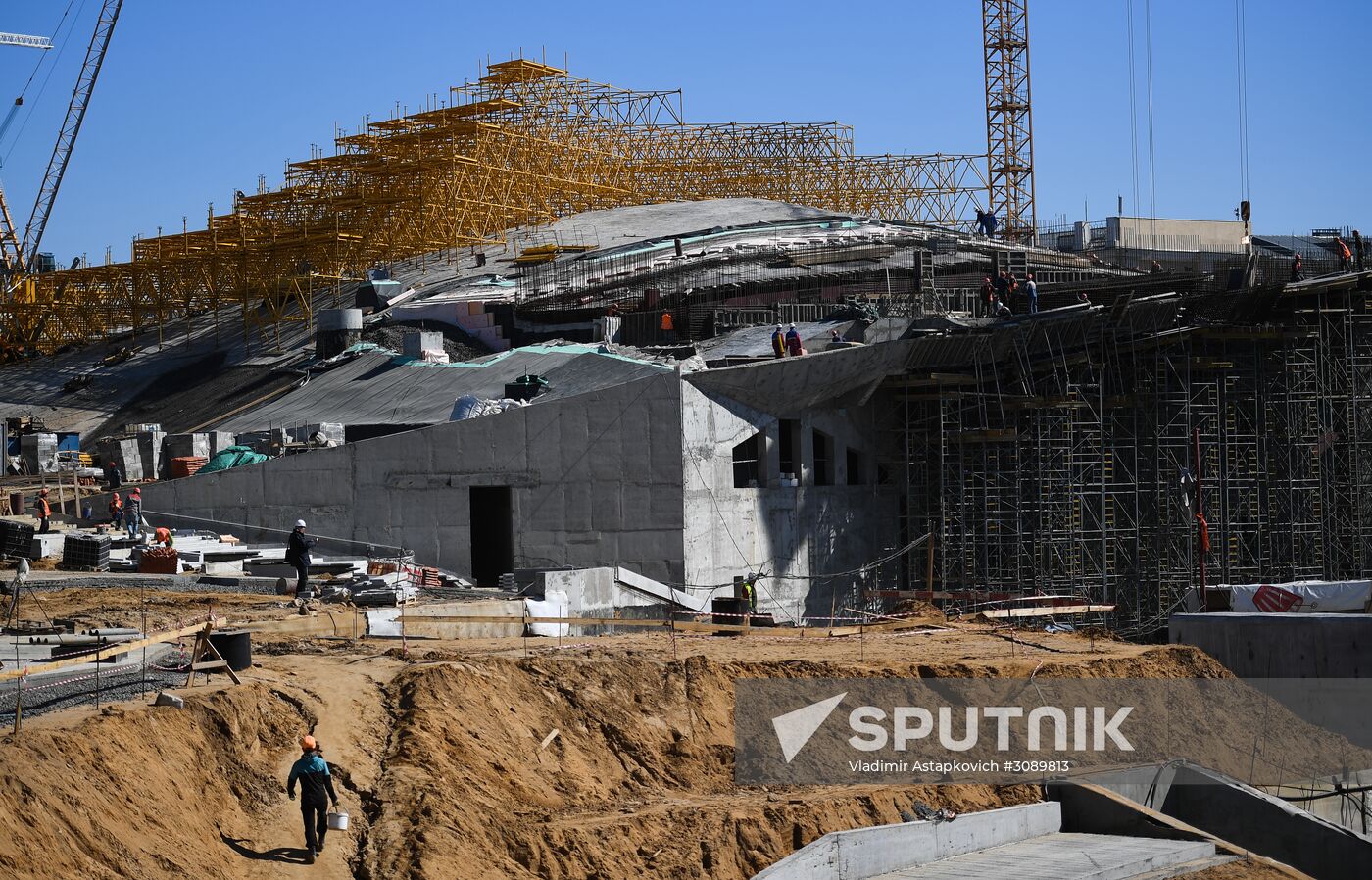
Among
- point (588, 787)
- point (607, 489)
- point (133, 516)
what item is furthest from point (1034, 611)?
point (133, 516)

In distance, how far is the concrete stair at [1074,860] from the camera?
815 inches

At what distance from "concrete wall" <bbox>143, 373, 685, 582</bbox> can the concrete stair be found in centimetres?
1408

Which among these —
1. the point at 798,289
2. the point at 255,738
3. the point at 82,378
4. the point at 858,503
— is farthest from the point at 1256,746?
the point at 82,378

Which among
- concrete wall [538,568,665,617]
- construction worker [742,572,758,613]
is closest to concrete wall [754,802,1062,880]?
concrete wall [538,568,665,617]

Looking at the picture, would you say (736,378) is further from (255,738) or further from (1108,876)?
(255,738)

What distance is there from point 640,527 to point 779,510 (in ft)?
12.1

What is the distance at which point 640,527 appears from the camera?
35.8m

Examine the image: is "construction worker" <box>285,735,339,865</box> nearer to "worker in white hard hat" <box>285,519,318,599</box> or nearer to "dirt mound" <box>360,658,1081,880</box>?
"dirt mound" <box>360,658,1081,880</box>

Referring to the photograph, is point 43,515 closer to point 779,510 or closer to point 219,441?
point 219,441

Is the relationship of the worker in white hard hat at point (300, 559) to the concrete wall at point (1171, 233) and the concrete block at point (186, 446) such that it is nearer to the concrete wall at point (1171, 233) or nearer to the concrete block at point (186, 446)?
the concrete block at point (186, 446)

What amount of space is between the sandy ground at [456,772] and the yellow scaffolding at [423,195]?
1415 inches

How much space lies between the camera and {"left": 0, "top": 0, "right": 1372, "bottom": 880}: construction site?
18.9 metres

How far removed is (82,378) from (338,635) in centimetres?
3825

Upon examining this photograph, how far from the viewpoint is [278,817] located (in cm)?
1706
